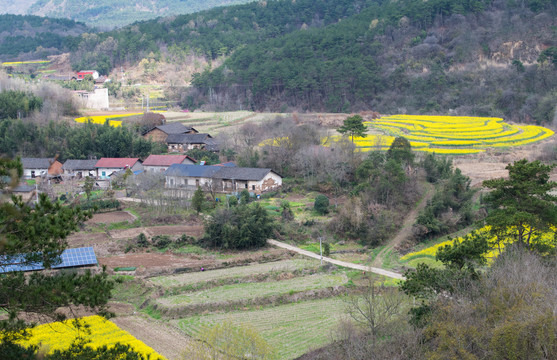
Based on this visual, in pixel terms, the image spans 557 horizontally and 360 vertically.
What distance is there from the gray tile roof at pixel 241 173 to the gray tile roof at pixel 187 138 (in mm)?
10289

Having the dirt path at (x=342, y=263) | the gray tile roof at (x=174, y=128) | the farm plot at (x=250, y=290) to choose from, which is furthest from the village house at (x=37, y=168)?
the farm plot at (x=250, y=290)

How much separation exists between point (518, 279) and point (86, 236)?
21.1 m

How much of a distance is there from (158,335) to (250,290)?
193 inches

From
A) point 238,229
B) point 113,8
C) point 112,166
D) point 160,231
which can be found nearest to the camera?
point 238,229

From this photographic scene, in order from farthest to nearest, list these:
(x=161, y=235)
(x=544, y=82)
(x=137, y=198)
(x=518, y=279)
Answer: (x=544, y=82) → (x=137, y=198) → (x=161, y=235) → (x=518, y=279)

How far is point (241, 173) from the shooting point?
36625mm

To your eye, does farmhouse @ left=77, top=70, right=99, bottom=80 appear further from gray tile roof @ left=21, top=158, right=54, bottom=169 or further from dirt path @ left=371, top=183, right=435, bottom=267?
dirt path @ left=371, top=183, right=435, bottom=267

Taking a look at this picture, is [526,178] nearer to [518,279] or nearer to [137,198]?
[518,279]

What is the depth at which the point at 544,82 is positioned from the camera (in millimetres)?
57219

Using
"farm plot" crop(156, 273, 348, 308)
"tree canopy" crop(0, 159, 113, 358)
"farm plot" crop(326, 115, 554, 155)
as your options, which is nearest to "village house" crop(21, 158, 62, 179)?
"farm plot" crop(326, 115, 554, 155)

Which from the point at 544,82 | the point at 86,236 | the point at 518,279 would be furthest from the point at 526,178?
the point at 544,82

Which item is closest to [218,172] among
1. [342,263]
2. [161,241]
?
[161,241]

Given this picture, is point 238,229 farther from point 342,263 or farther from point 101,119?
point 101,119

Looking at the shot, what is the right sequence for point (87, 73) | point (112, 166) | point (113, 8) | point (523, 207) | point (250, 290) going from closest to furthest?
point (523, 207), point (250, 290), point (112, 166), point (87, 73), point (113, 8)
